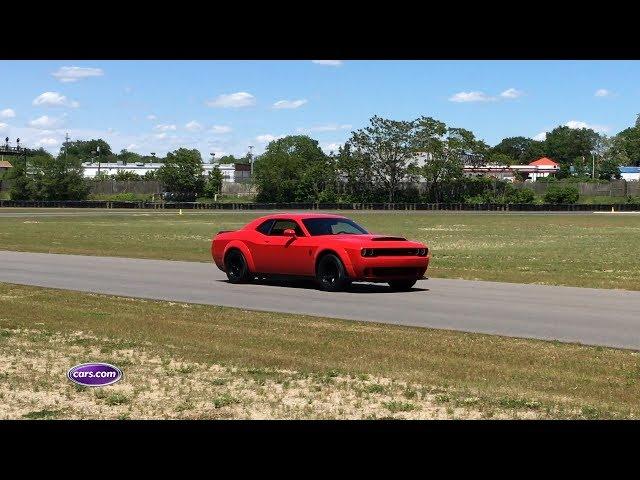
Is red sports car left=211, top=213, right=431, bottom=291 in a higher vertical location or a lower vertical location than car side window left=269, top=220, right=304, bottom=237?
lower

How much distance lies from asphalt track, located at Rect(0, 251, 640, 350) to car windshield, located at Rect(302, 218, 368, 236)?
3.51ft

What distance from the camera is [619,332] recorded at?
12859mm

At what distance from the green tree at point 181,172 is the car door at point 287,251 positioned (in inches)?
3989

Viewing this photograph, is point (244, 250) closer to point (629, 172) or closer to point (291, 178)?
point (291, 178)

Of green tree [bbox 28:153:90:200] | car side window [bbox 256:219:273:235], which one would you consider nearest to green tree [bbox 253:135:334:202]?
green tree [bbox 28:153:90:200]

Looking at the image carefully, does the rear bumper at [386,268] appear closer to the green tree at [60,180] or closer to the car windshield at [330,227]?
the car windshield at [330,227]

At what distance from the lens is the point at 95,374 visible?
997 cm

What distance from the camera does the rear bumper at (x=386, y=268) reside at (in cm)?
1812

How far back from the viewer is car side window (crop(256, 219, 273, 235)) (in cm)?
2030

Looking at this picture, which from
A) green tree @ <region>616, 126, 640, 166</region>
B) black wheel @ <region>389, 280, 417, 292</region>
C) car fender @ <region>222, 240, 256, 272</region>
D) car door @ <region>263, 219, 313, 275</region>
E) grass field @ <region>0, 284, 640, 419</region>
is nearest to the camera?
grass field @ <region>0, 284, 640, 419</region>

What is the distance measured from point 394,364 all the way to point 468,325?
3.30 meters

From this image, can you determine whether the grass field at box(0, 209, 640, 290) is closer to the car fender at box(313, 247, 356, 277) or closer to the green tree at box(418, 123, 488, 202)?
the car fender at box(313, 247, 356, 277)

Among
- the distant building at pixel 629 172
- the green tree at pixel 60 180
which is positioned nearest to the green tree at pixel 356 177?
the green tree at pixel 60 180
